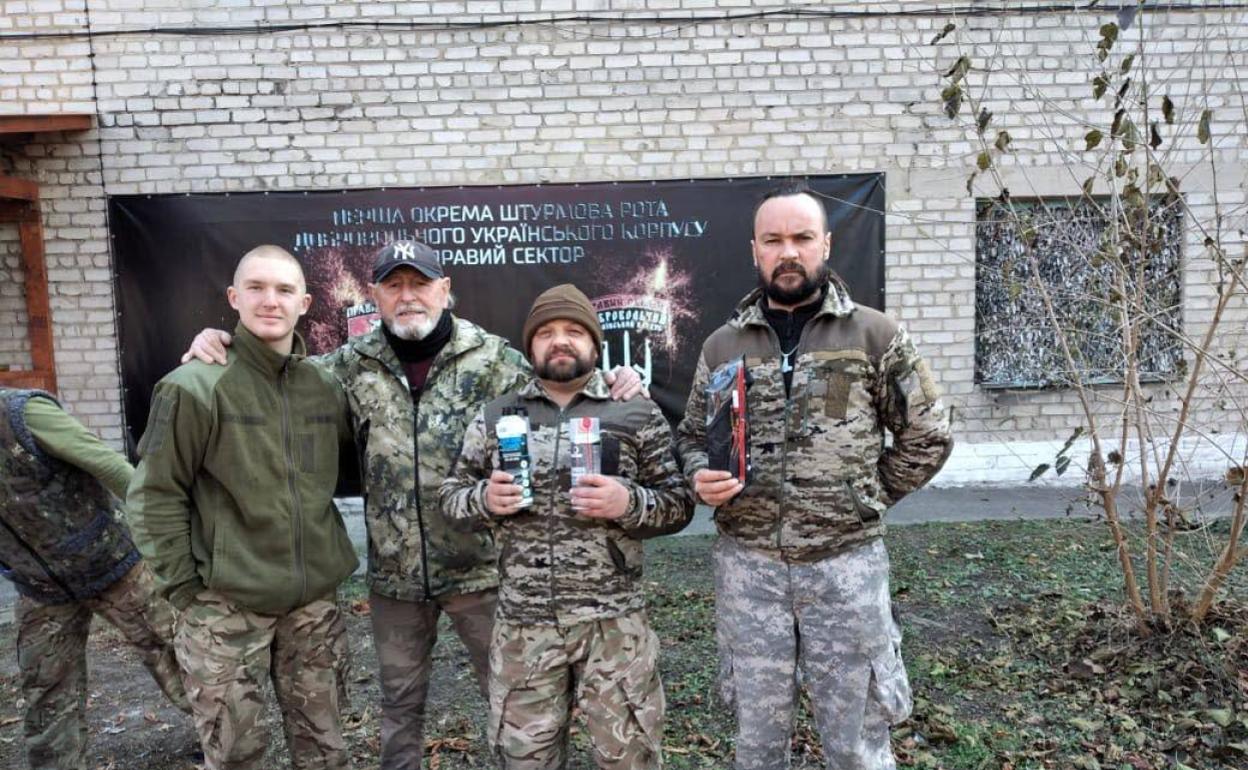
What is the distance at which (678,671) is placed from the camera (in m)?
3.80

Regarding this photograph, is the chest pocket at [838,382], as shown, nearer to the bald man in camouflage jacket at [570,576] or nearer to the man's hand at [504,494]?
the bald man in camouflage jacket at [570,576]

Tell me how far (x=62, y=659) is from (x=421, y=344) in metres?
1.71

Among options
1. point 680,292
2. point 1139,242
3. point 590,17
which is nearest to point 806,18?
point 590,17

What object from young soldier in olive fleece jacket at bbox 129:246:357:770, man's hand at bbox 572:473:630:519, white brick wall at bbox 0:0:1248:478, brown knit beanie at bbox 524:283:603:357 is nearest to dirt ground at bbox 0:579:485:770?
young soldier in olive fleece jacket at bbox 129:246:357:770

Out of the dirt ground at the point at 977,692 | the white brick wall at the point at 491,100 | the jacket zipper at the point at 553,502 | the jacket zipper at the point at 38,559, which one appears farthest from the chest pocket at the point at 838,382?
the white brick wall at the point at 491,100

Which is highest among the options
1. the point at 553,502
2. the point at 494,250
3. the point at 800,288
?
the point at 494,250

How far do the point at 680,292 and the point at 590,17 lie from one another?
7.34ft

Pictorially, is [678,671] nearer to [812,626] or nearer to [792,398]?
[812,626]

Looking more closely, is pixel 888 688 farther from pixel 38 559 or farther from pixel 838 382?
pixel 38 559

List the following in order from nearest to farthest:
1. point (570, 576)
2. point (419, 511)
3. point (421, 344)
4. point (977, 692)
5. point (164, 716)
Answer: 1. point (570, 576)
2. point (419, 511)
3. point (421, 344)
4. point (977, 692)
5. point (164, 716)

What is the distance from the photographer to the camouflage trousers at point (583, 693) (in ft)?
7.59

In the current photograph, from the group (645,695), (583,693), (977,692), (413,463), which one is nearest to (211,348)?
(413,463)

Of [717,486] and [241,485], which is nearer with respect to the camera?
[717,486]

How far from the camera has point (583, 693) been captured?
234cm
